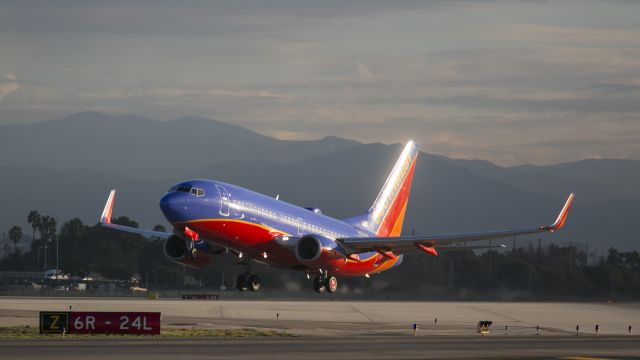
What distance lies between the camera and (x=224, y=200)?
73.4 m

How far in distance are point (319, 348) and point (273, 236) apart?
31.0ft

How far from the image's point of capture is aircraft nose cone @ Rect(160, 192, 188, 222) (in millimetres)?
71375

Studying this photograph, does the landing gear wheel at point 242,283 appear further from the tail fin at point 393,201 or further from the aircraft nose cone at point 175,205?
the tail fin at point 393,201

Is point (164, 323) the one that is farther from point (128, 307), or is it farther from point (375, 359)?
point (375, 359)

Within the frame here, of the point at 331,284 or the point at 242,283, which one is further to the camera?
the point at 331,284

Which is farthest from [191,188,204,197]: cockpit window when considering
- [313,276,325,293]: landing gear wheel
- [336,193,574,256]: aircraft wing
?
[313,276,325,293]: landing gear wheel

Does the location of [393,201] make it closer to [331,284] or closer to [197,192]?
[331,284]

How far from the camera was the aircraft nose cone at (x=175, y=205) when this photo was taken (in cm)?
7138

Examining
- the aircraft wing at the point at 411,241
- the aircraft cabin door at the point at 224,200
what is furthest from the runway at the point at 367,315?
the aircraft cabin door at the point at 224,200

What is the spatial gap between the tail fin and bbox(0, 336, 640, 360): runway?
12719mm

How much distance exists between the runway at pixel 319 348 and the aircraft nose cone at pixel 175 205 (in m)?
7.93

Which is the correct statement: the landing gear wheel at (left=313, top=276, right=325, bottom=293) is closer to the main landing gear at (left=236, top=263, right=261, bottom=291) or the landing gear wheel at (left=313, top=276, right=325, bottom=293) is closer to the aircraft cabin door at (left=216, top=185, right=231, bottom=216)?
the main landing gear at (left=236, top=263, right=261, bottom=291)

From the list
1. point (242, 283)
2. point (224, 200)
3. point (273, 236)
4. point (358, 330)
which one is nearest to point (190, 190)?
point (224, 200)

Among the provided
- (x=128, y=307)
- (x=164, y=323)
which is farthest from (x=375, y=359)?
(x=128, y=307)
